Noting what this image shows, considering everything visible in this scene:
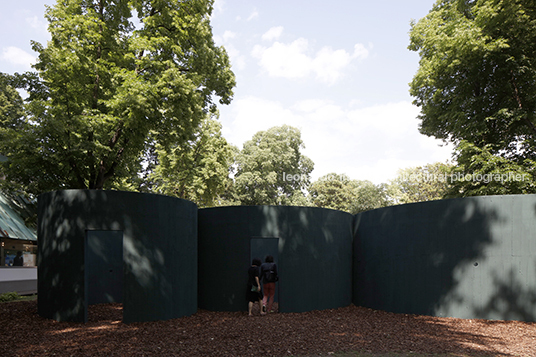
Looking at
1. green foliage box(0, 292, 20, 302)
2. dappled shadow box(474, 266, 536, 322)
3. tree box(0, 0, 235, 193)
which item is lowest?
green foliage box(0, 292, 20, 302)

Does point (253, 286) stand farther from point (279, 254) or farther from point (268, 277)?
point (279, 254)

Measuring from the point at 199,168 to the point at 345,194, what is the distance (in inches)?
895

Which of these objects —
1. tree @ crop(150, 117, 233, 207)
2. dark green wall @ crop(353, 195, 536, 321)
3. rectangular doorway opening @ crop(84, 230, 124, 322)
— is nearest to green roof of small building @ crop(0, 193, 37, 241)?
rectangular doorway opening @ crop(84, 230, 124, 322)

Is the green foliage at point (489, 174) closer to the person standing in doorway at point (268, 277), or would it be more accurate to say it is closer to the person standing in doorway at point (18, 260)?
the person standing in doorway at point (268, 277)

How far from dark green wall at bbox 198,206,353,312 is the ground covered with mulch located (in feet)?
2.43

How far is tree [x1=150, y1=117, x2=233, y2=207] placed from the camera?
966 inches

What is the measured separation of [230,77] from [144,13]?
192 inches

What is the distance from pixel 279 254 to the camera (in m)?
10.0

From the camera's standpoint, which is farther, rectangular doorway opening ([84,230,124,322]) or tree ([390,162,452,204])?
tree ([390,162,452,204])

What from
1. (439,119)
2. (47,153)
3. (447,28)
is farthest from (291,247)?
(447,28)

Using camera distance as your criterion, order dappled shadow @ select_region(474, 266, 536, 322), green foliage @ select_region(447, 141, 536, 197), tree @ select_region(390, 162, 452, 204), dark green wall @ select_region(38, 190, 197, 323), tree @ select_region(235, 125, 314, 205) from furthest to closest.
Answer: tree @ select_region(390, 162, 452, 204)
tree @ select_region(235, 125, 314, 205)
green foliage @ select_region(447, 141, 536, 197)
dark green wall @ select_region(38, 190, 197, 323)
dappled shadow @ select_region(474, 266, 536, 322)

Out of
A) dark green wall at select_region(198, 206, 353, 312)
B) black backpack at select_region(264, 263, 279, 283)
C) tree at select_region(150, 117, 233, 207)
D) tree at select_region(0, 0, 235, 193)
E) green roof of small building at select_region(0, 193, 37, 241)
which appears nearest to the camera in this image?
black backpack at select_region(264, 263, 279, 283)

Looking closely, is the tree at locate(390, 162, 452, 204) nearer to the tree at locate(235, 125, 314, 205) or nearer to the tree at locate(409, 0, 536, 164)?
the tree at locate(235, 125, 314, 205)

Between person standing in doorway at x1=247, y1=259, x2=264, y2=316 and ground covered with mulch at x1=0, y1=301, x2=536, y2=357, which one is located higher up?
person standing in doorway at x1=247, y1=259, x2=264, y2=316
